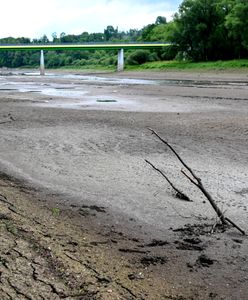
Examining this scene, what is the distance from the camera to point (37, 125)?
15.8 m

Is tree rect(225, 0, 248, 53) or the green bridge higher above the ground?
tree rect(225, 0, 248, 53)

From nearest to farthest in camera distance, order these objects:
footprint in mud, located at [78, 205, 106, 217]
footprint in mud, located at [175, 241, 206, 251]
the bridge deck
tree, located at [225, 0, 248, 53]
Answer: footprint in mud, located at [175, 241, 206, 251] → footprint in mud, located at [78, 205, 106, 217] → tree, located at [225, 0, 248, 53] → the bridge deck

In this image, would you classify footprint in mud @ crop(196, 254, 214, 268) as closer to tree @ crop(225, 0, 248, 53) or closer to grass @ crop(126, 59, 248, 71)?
grass @ crop(126, 59, 248, 71)

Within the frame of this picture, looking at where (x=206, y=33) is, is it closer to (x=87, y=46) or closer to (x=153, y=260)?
(x=87, y=46)

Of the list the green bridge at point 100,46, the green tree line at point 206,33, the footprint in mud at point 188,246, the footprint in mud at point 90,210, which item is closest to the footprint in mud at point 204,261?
the footprint in mud at point 188,246

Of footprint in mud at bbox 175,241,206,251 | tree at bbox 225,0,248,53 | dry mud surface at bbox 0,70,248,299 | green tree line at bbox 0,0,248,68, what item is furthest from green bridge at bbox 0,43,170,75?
footprint in mud at bbox 175,241,206,251

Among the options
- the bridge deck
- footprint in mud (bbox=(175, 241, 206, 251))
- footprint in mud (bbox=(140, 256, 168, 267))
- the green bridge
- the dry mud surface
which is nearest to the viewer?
the dry mud surface

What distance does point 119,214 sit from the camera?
6.96m

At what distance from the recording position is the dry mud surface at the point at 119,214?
4539mm

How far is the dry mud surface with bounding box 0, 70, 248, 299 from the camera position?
454cm

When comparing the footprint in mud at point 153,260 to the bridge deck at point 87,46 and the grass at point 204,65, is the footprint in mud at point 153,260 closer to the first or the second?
the grass at point 204,65

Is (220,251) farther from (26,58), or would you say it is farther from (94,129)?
(26,58)

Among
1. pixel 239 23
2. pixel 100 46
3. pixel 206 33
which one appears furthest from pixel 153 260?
pixel 100 46

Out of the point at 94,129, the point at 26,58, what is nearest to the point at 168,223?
the point at 94,129
